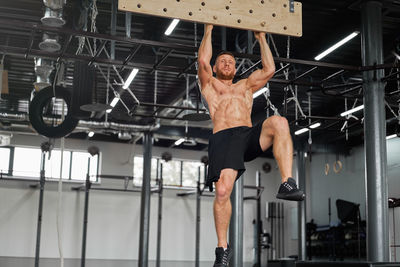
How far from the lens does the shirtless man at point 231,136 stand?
3836 millimetres

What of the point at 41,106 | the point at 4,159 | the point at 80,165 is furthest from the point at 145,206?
the point at 41,106

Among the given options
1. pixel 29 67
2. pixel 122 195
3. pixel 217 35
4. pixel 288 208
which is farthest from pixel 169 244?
pixel 217 35

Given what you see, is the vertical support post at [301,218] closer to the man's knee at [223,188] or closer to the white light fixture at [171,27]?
the white light fixture at [171,27]

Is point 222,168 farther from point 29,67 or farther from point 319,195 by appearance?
point 319,195

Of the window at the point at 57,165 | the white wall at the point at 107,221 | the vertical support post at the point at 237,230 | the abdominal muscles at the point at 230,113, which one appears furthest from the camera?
the window at the point at 57,165

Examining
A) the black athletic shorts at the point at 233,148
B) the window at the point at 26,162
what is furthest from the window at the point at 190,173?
the black athletic shorts at the point at 233,148

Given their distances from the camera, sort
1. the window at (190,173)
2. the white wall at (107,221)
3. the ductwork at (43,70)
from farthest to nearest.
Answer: the window at (190,173) < the white wall at (107,221) < the ductwork at (43,70)

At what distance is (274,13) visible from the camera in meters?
4.13

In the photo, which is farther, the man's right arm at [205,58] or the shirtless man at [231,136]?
the man's right arm at [205,58]

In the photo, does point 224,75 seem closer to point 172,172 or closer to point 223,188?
point 223,188

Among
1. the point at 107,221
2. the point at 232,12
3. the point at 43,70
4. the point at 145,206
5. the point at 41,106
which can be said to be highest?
the point at 43,70

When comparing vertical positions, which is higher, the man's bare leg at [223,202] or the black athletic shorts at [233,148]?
the black athletic shorts at [233,148]

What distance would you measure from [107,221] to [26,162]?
2981 mm

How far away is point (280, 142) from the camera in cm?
383
